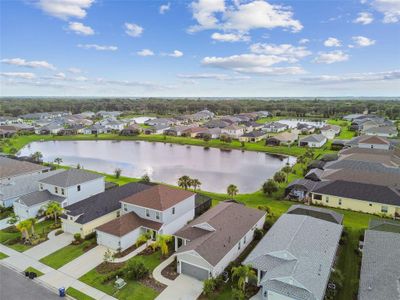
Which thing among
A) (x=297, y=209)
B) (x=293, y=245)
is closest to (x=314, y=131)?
(x=297, y=209)

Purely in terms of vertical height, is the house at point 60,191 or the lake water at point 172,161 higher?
the house at point 60,191

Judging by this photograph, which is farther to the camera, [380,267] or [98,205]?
[98,205]

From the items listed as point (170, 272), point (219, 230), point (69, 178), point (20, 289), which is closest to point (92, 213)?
point (69, 178)

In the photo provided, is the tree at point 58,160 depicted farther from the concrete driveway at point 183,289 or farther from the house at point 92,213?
the concrete driveway at point 183,289

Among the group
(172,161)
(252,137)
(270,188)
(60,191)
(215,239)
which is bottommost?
(172,161)

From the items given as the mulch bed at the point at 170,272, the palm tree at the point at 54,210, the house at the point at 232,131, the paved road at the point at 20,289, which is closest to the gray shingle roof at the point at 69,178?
the palm tree at the point at 54,210

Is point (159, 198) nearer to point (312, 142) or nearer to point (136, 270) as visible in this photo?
point (136, 270)

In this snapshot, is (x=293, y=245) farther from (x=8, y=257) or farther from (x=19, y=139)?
(x=19, y=139)

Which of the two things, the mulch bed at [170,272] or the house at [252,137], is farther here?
the house at [252,137]
